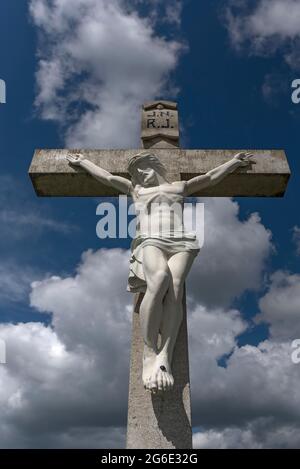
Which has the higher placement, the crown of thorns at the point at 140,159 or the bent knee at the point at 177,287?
the crown of thorns at the point at 140,159

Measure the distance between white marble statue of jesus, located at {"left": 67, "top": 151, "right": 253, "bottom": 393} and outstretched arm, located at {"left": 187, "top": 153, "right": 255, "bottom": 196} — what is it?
0.06 feet

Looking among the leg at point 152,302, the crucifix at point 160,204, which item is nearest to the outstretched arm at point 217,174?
the crucifix at point 160,204

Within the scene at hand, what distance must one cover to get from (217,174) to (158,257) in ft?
6.34

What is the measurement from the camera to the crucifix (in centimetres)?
564

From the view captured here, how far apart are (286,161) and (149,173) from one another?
2259 mm

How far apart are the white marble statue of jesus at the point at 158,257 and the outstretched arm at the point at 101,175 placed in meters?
0.02

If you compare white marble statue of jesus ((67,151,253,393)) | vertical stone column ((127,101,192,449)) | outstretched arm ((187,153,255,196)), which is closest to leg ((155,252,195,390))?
white marble statue of jesus ((67,151,253,393))

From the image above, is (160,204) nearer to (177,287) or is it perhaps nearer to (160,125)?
(177,287)

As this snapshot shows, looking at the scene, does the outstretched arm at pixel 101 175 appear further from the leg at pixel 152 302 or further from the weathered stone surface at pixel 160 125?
the leg at pixel 152 302

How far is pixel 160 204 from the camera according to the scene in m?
6.50

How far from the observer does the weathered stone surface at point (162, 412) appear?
18.1 feet

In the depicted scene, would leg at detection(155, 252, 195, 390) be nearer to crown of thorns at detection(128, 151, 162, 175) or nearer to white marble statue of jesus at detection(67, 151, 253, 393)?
white marble statue of jesus at detection(67, 151, 253, 393)
